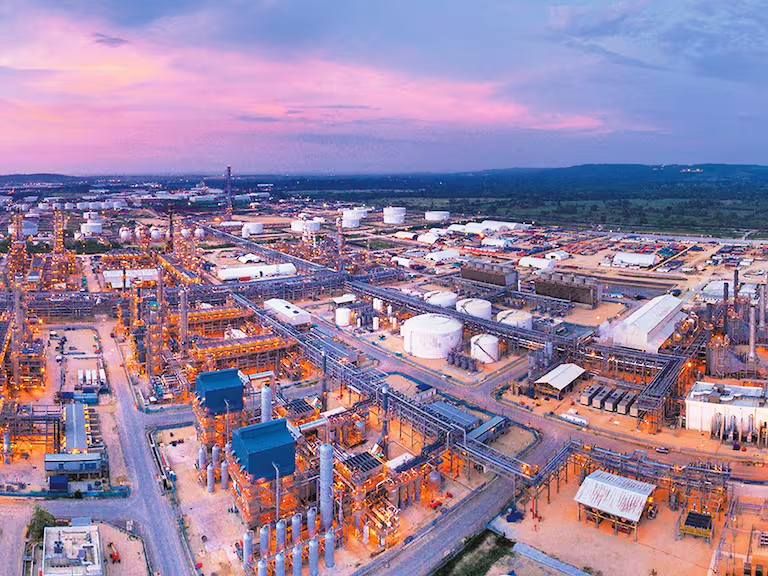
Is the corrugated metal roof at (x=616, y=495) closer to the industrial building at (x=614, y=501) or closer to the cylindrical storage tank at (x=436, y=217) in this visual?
the industrial building at (x=614, y=501)

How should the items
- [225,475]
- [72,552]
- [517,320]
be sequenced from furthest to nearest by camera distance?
1. [517,320]
2. [225,475]
3. [72,552]

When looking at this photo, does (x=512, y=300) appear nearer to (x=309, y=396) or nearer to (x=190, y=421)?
(x=309, y=396)

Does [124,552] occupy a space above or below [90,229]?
below

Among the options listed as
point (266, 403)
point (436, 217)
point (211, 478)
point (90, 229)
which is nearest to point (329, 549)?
point (211, 478)

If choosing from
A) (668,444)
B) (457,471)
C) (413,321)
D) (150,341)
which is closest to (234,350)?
(150,341)

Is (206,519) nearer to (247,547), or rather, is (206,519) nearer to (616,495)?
(247,547)

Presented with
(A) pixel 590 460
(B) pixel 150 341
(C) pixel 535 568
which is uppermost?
(B) pixel 150 341
